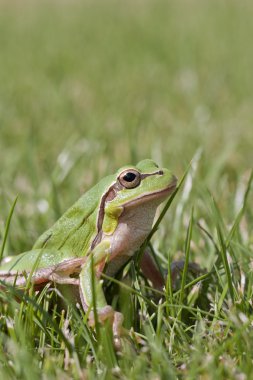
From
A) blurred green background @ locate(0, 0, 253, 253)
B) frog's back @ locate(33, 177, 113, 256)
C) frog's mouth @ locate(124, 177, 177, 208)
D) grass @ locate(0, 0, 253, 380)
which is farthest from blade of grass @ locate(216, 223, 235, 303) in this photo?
A: blurred green background @ locate(0, 0, 253, 253)

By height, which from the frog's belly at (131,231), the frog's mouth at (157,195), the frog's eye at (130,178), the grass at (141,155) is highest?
the frog's eye at (130,178)

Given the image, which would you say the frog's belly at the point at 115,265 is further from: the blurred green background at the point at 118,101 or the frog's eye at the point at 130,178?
the blurred green background at the point at 118,101

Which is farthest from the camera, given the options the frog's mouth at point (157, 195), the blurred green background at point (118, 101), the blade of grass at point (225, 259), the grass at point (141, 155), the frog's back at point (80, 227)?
the blurred green background at point (118, 101)

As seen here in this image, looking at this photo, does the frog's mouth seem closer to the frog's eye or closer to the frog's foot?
the frog's eye

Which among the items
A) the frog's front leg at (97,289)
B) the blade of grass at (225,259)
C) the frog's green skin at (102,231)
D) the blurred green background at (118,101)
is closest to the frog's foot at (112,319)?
the frog's front leg at (97,289)

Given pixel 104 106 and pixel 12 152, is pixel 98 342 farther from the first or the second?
pixel 104 106

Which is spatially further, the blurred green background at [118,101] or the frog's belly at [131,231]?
the blurred green background at [118,101]

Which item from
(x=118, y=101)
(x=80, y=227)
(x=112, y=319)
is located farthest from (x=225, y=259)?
A: (x=118, y=101)
